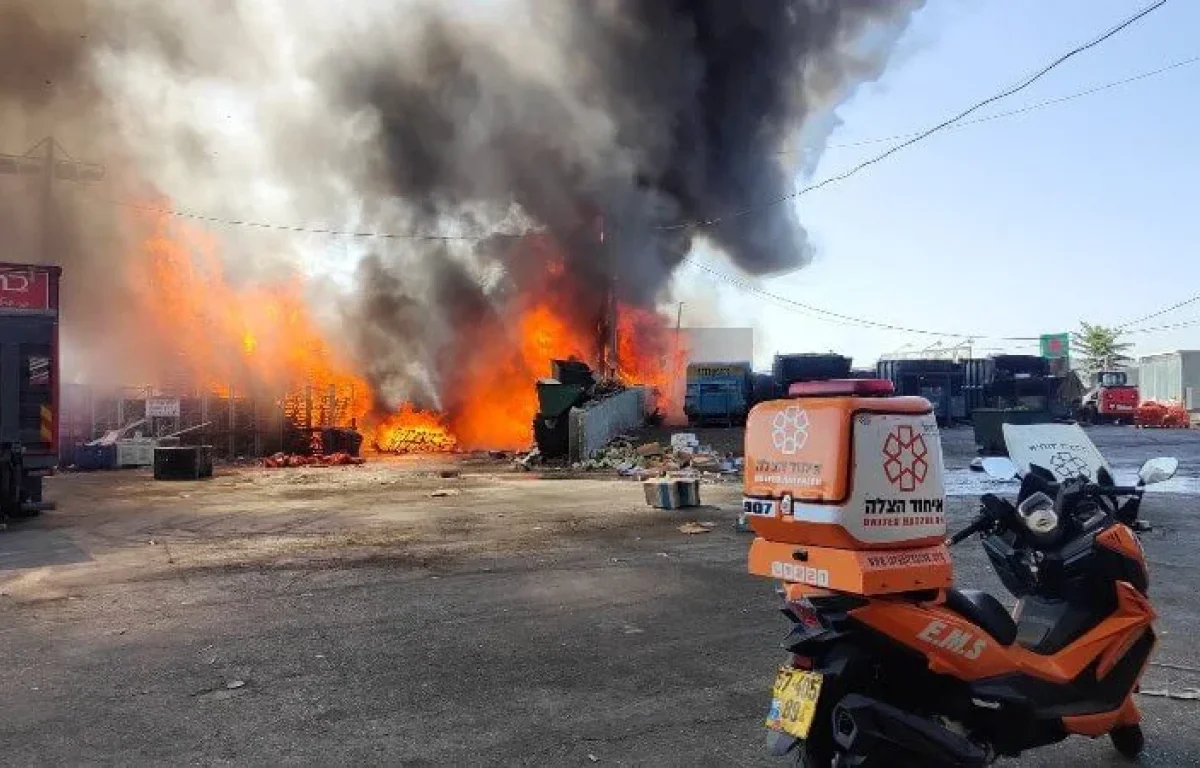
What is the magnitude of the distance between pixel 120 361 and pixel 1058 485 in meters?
31.2

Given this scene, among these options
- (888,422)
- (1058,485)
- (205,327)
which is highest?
(205,327)

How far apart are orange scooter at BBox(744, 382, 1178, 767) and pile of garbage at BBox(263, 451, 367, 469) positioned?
67.4ft

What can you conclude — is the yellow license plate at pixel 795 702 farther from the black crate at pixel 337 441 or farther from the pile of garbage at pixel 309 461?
the black crate at pixel 337 441

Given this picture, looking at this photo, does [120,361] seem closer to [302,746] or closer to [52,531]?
[52,531]

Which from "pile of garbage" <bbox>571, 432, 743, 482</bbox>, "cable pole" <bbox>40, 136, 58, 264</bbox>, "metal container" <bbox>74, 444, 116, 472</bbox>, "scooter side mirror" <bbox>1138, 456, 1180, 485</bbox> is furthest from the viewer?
"cable pole" <bbox>40, 136, 58, 264</bbox>

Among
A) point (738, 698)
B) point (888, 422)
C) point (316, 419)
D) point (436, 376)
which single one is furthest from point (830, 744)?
point (436, 376)

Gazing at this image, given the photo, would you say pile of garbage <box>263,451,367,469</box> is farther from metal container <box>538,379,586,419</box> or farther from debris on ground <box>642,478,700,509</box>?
debris on ground <box>642,478,700,509</box>

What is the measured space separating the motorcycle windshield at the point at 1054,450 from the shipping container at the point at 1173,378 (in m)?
51.8

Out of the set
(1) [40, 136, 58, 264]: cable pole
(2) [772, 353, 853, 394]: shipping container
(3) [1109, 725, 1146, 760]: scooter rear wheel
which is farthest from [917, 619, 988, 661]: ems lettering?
(2) [772, 353, 853, 394]: shipping container

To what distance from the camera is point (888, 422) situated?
2.98m

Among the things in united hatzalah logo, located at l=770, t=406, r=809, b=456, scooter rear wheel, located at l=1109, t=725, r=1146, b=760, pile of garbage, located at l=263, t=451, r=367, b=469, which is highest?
united hatzalah logo, located at l=770, t=406, r=809, b=456

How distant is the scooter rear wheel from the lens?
350cm

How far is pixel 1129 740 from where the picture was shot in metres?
3.52

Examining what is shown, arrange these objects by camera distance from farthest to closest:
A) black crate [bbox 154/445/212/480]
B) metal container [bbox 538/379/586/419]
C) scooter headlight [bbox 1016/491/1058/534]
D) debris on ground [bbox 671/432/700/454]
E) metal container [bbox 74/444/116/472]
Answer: metal container [bbox 538/379/586/419] → metal container [bbox 74/444/116/472] → debris on ground [bbox 671/432/700/454] → black crate [bbox 154/445/212/480] → scooter headlight [bbox 1016/491/1058/534]
